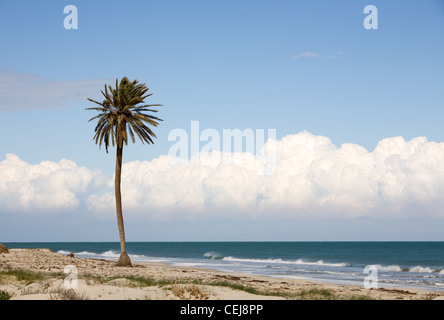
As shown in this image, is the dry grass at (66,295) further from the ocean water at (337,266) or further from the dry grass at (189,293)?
the ocean water at (337,266)

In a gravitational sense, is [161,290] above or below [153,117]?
below

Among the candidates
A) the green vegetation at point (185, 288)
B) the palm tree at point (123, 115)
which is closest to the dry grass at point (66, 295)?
the green vegetation at point (185, 288)

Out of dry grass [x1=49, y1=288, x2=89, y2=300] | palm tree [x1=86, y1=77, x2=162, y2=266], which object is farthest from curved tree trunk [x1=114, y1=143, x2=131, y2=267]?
dry grass [x1=49, y1=288, x2=89, y2=300]

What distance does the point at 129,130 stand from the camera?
4122 centimetres

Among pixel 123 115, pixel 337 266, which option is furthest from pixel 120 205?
pixel 337 266

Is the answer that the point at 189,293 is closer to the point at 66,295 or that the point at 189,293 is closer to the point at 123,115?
the point at 66,295

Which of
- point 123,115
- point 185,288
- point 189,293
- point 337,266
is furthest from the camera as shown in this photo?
point 337,266

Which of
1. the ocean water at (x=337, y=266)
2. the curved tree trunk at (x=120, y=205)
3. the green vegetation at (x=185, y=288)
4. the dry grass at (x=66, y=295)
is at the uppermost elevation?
the curved tree trunk at (x=120, y=205)

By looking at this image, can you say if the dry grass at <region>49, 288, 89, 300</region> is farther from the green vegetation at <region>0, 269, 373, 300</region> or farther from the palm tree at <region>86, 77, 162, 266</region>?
the palm tree at <region>86, 77, 162, 266</region>

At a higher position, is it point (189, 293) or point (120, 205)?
point (120, 205)

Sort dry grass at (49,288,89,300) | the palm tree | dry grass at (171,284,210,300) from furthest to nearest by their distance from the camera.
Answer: the palm tree, dry grass at (171,284,210,300), dry grass at (49,288,89,300)
